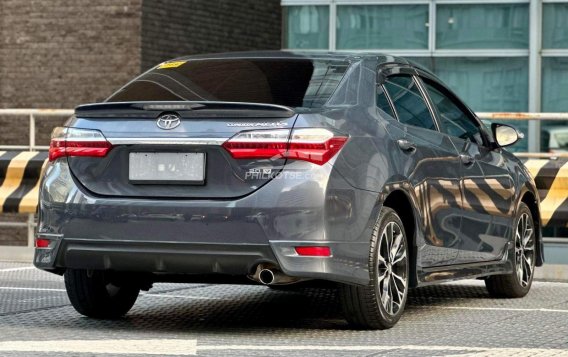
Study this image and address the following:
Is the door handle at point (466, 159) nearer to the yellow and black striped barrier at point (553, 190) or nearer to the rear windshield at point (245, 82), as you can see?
the rear windshield at point (245, 82)

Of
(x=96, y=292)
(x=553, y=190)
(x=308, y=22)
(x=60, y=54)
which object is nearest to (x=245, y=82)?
(x=96, y=292)

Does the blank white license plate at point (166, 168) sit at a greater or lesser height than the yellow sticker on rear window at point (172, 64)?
lesser

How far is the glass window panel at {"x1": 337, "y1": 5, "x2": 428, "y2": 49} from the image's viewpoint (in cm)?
2166

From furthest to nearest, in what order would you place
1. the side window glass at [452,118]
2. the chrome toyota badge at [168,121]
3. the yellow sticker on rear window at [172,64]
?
the side window glass at [452,118], the yellow sticker on rear window at [172,64], the chrome toyota badge at [168,121]

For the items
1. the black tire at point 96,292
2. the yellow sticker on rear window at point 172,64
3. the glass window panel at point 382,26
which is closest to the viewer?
the black tire at point 96,292

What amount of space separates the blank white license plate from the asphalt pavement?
0.81 metres

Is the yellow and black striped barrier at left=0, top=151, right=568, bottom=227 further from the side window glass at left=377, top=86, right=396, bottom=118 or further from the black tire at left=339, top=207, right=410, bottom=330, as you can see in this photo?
the black tire at left=339, top=207, right=410, bottom=330

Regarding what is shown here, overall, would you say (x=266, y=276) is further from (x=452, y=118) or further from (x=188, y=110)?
(x=452, y=118)

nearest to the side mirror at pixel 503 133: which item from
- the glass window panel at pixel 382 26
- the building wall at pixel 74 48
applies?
the building wall at pixel 74 48

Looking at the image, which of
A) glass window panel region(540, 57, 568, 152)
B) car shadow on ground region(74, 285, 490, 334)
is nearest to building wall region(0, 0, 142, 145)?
glass window panel region(540, 57, 568, 152)

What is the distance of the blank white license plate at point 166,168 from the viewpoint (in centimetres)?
768

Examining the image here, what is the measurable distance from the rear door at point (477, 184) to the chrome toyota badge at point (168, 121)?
83.3 inches

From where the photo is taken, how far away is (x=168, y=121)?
7801 mm

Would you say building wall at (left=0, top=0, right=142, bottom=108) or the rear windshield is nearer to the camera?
the rear windshield
